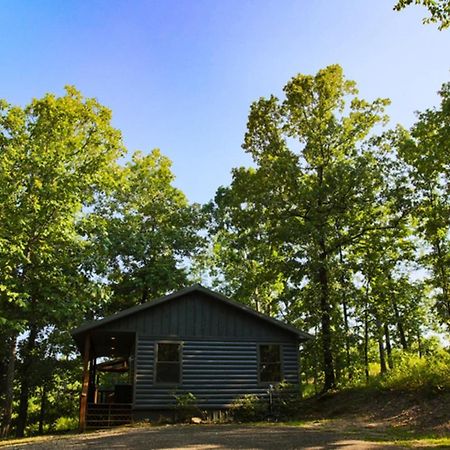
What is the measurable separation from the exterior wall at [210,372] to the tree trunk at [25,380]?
10.3m

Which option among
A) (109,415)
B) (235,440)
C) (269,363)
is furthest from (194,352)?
(235,440)

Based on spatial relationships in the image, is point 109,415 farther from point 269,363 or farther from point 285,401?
point 285,401

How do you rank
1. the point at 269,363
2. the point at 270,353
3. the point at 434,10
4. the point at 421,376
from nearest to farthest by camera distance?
the point at 434,10
the point at 421,376
the point at 269,363
the point at 270,353

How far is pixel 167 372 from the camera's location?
17.9m

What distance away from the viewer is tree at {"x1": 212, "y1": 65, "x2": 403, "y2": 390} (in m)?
21.6

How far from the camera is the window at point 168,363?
58.5 ft

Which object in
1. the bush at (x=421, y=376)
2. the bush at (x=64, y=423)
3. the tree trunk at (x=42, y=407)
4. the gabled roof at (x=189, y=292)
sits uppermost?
the gabled roof at (x=189, y=292)

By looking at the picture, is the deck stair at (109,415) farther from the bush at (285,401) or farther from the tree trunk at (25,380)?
the tree trunk at (25,380)

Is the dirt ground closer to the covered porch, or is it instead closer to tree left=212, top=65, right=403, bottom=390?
the covered porch

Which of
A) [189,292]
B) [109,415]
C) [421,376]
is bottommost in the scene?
[109,415]

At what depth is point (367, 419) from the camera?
572 inches

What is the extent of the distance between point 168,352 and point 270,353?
4026 millimetres

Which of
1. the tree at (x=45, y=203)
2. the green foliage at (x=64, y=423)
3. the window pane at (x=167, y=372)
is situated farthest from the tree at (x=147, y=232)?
the window pane at (x=167, y=372)

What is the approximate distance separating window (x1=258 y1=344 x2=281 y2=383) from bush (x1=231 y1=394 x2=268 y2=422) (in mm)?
894
